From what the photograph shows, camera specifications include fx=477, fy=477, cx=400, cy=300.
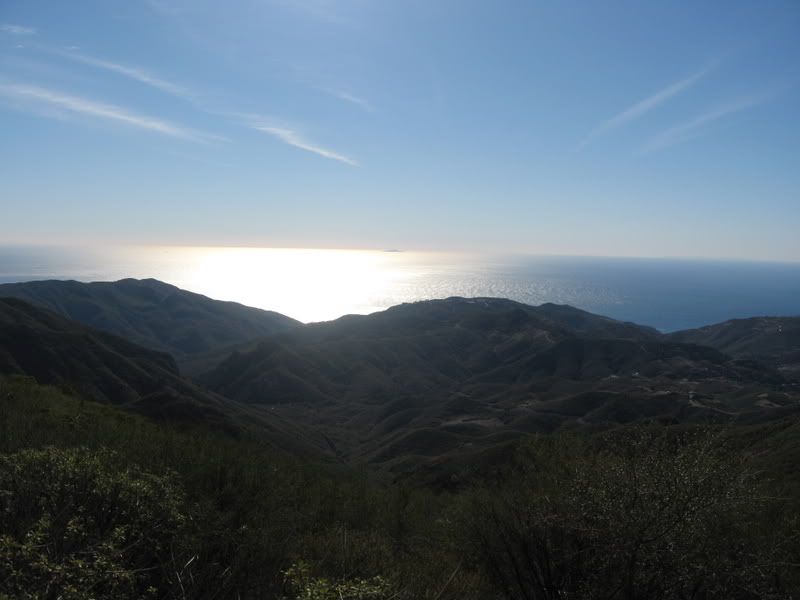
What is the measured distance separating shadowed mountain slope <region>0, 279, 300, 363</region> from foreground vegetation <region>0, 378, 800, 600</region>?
15124cm

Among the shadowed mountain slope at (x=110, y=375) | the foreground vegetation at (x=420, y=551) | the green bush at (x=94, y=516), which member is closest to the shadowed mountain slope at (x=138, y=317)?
the shadowed mountain slope at (x=110, y=375)

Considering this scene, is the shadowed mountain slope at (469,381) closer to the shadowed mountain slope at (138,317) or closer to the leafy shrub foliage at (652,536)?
the shadowed mountain slope at (138,317)

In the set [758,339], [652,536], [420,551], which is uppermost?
[652,536]

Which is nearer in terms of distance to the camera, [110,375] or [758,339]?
[110,375]

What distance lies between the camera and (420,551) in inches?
632

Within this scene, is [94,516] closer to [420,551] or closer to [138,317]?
[420,551]

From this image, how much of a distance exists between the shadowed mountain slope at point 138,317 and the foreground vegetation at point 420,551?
5954 inches

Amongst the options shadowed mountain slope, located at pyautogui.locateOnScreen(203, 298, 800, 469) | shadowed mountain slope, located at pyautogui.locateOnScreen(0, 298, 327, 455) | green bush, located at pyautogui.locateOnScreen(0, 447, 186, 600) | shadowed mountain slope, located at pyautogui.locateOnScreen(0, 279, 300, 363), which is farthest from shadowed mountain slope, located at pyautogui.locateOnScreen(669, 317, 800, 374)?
shadowed mountain slope, located at pyautogui.locateOnScreen(0, 279, 300, 363)

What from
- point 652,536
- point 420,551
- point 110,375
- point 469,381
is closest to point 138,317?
point 110,375

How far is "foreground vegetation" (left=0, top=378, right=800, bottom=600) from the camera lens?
8.30 meters

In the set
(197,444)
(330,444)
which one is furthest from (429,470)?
(197,444)

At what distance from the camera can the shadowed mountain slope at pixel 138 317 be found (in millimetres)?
165250

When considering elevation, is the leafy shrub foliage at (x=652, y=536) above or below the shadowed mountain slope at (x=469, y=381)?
above

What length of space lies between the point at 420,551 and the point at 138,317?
7700 inches
